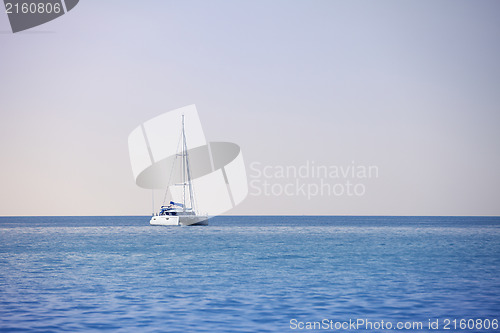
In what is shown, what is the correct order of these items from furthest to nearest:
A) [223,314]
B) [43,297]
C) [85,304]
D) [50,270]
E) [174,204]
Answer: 1. [174,204]
2. [50,270]
3. [43,297]
4. [85,304]
5. [223,314]

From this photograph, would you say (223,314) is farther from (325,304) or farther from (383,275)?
(383,275)

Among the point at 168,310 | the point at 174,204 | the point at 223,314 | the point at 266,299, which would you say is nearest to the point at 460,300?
the point at 266,299

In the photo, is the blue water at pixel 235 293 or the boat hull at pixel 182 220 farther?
the boat hull at pixel 182 220

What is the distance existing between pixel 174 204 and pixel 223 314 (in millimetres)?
97968

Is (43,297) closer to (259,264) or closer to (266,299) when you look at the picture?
(266,299)

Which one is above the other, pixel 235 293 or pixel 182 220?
pixel 182 220

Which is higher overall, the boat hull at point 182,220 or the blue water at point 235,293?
the boat hull at point 182,220

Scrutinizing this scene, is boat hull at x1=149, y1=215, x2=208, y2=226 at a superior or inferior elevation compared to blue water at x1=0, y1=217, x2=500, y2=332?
superior

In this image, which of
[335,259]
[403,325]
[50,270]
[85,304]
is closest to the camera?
[403,325]

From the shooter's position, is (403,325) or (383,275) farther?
(383,275)

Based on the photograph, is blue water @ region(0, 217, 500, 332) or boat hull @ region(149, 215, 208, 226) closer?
blue water @ region(0, 217, 500, 332)

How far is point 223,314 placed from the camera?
74.6ft

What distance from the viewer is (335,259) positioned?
48.9m

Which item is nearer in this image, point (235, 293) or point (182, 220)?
Result: point (235, 293)
